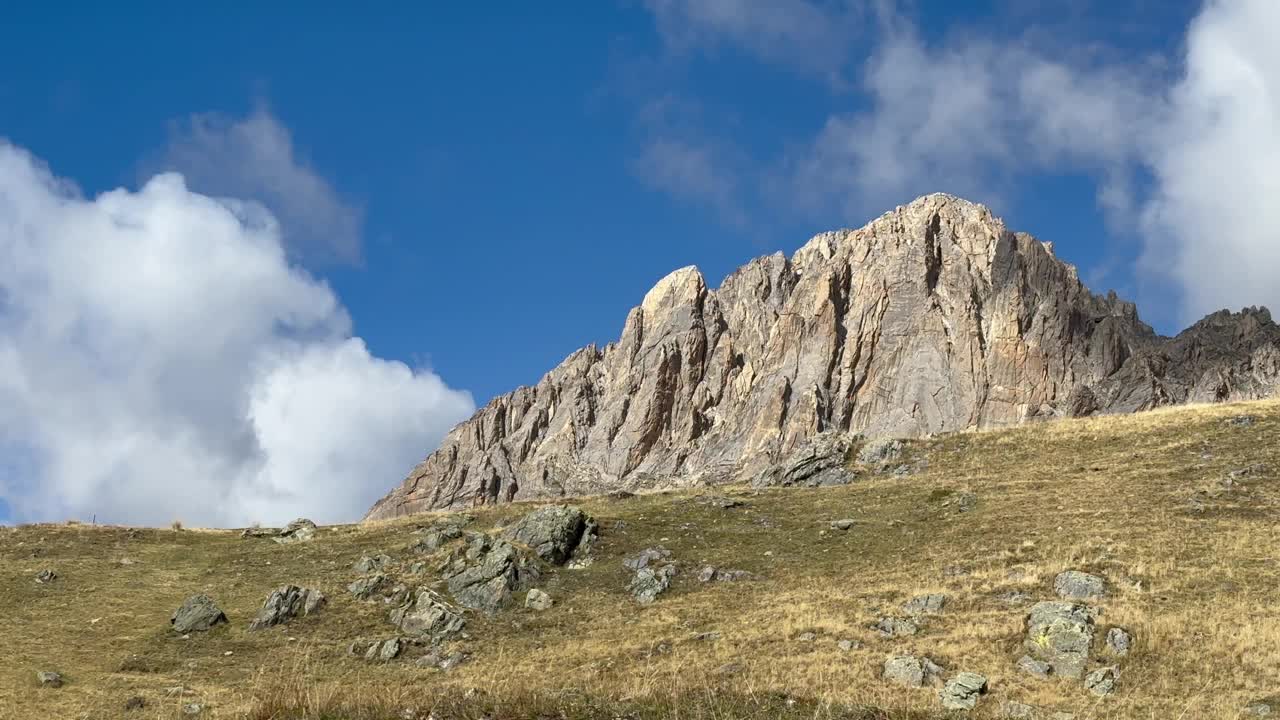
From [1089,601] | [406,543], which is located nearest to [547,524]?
[406,543]

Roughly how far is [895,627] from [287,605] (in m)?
22.3

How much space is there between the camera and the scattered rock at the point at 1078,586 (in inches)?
1048

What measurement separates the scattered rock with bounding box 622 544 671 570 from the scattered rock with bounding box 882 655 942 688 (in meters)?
16.5

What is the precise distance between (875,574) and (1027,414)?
459ft

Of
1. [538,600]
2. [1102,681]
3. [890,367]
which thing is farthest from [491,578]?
[890,367]

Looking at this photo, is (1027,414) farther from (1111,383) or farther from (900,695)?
(900,695)

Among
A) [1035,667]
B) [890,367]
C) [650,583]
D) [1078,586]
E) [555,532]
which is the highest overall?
[890,367]

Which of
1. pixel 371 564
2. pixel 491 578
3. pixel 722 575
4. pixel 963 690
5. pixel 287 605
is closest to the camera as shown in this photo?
pixel 963 690

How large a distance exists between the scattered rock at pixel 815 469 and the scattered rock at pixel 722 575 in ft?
59.0

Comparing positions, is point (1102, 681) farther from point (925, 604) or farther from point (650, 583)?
point (650, 583)

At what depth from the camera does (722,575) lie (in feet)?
116

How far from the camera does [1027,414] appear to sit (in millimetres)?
158625

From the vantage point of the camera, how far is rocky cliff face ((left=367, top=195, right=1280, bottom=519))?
506 ft

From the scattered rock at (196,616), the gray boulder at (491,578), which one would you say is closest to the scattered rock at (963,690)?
the gray boulder at (491,578)
